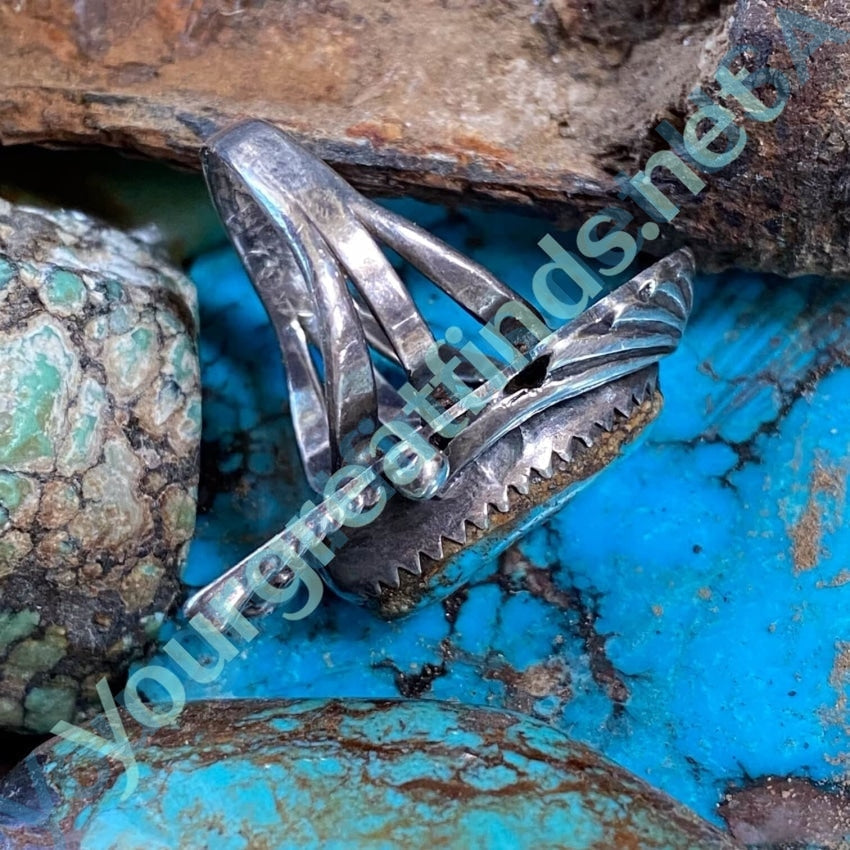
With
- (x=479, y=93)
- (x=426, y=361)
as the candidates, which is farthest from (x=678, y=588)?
(x=479, y=93)

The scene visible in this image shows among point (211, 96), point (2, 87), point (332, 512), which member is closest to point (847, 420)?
point (332, 512)

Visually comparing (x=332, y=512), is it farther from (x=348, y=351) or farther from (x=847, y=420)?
(x=847, y=420)

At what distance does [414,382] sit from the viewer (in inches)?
25.5

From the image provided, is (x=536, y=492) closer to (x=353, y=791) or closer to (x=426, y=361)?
(x=426, y=361)

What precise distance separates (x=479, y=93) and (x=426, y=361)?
27 cm

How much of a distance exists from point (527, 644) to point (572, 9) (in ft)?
1.62

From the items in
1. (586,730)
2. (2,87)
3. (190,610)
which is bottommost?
(586,730)

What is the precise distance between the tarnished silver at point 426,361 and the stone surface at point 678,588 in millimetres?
105

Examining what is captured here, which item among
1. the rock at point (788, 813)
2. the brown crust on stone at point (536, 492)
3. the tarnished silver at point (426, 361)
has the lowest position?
the rock at point (788, 813)

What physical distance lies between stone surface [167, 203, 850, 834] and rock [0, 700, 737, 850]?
0.11 m

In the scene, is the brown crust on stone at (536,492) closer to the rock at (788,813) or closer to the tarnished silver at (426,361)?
the tarnished silver at (426,361)

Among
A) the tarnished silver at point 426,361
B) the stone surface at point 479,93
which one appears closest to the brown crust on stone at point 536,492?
the tarnished silver at point 426,361

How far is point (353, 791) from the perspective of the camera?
59cm

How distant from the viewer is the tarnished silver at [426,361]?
617mm
